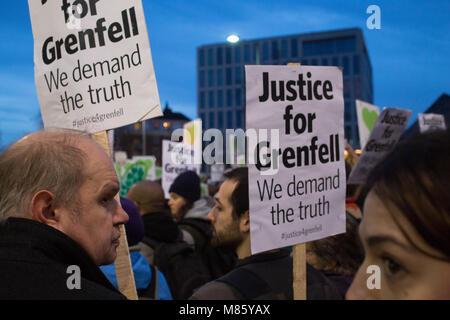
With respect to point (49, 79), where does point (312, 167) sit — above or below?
below

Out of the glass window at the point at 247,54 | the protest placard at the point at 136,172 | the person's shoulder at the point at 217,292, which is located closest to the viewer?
the person's shoulder at the point at 217,292

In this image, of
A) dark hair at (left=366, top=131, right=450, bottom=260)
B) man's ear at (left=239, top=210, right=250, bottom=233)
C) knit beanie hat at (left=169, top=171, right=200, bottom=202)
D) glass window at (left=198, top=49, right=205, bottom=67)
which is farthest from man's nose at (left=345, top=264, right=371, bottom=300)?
glass window at (left=198, top=49, right=205, bottom=67)

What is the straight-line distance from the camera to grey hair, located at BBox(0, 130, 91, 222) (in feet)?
5.01

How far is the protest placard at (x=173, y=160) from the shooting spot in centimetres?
791

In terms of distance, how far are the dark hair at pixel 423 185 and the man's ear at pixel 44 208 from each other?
3.54 feet

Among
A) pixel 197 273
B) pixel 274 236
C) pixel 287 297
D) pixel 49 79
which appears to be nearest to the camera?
pixel 287 297

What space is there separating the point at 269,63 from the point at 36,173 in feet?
271

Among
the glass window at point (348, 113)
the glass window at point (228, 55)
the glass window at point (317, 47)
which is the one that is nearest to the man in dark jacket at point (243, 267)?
the glass window at point (348, 113)

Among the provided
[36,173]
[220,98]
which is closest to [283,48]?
[220,98]

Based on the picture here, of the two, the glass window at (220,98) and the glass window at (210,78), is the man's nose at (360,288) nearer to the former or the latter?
the glass window at (220,98)

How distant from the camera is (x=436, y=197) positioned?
896 mm

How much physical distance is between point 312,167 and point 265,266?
27.0 inches
